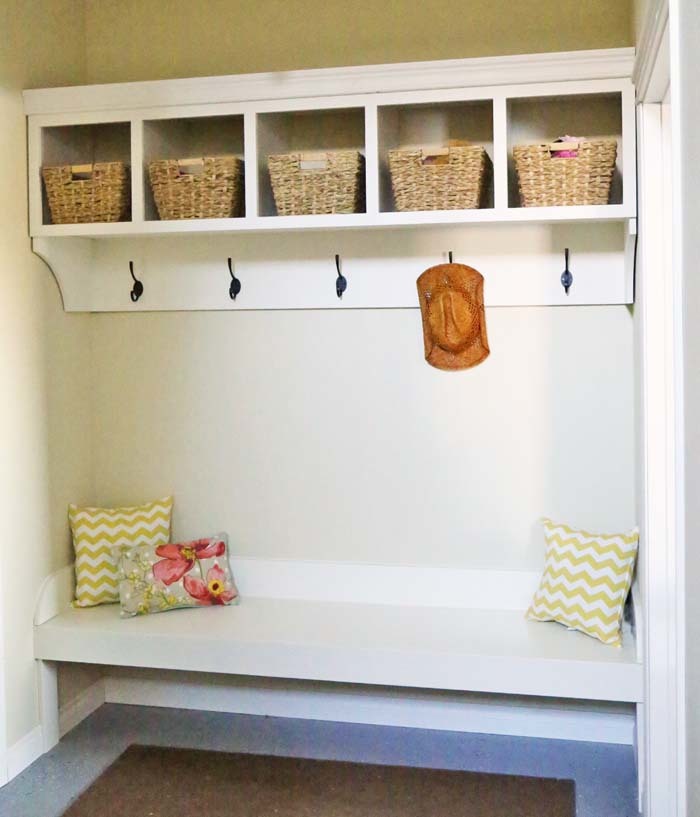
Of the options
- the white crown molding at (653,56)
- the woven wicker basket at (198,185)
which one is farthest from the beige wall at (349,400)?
the white crown molding at (653,56)

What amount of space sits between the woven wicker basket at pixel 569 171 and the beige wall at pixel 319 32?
0.48 m

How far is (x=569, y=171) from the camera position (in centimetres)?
279

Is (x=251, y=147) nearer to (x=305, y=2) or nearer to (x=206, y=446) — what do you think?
(x=305, y=2)

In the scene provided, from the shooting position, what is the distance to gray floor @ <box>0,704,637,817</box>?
286cm

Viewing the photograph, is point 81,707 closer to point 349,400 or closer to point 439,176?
point 349,400

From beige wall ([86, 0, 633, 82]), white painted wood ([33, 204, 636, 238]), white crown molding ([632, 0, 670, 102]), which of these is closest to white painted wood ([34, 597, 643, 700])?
white painted wood ([33, 204, 636, 238])

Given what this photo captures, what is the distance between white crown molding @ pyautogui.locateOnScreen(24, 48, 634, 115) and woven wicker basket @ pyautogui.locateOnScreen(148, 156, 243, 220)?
0.61 ft

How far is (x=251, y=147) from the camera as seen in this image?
2969mm

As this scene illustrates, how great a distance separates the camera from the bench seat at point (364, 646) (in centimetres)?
Result: 278

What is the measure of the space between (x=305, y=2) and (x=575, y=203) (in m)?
1.18

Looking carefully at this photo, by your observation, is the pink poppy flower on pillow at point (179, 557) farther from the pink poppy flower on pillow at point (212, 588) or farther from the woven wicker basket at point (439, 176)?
the woven wicker basket at point (439, 176)

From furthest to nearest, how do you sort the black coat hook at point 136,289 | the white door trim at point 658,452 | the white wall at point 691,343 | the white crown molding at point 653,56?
the black coat hook at point 136,289 < the white door trim at point 658,452 < the white crown molding at point 653,56 < the white wall at point 691,343

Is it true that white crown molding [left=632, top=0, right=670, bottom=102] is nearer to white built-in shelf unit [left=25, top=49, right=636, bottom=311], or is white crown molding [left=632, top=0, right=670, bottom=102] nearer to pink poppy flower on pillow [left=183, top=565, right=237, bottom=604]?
white built-in shelf unit [left=25, top=49, right=636, bottom=311]

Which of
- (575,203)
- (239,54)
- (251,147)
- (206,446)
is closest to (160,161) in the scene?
(251,147)
